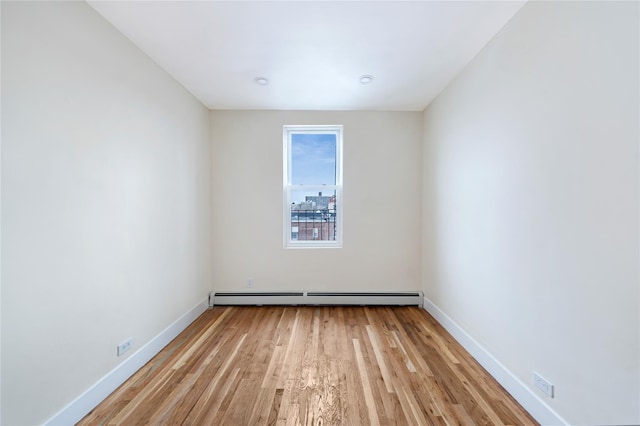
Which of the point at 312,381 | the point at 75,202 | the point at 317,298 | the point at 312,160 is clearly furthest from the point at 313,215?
the point at 75,202

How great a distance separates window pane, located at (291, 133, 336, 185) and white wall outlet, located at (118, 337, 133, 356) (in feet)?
8.20

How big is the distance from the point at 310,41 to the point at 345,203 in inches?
79.1

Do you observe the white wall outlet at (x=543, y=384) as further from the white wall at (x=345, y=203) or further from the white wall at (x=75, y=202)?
Answer: the white wall at (x=75, y=202)

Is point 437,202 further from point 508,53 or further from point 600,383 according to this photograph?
point 600,383

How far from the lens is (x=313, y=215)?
384 centimetres

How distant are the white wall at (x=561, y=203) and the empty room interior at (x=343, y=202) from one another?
0.01 meters

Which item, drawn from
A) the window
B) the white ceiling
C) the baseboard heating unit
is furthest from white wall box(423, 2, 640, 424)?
the window

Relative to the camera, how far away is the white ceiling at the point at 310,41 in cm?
179

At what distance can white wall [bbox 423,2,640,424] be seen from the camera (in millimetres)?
1186

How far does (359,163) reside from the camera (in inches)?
144

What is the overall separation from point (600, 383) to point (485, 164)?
1517mm

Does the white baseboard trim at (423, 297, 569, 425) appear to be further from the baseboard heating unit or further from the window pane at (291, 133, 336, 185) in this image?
the window pane at (291, 133, 336, 185)

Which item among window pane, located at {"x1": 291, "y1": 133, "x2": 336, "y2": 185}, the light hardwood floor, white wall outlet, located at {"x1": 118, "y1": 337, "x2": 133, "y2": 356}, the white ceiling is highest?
the white ceiling

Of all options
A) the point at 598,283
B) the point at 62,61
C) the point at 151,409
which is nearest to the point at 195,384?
the point at 151,409
